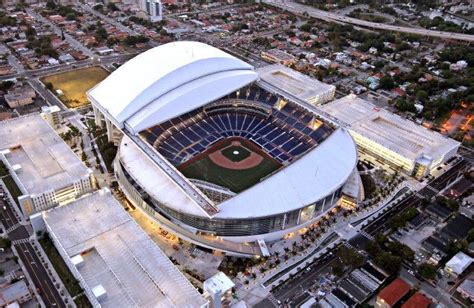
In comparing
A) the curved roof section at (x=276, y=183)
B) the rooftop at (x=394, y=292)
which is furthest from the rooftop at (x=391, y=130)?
the rooftop at (x=394, y=292)

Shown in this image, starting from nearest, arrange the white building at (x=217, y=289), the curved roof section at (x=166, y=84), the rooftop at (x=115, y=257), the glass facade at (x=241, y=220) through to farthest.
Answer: the rooftop at (x=115, y=257) < the white building at (x=217, y=289) < the glass facade at (x=241, y=220) < the curved roof section at (x=166, y=84)

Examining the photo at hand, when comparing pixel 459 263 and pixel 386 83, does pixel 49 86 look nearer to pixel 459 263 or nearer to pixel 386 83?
pixel 386 83

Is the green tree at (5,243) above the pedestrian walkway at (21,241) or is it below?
above

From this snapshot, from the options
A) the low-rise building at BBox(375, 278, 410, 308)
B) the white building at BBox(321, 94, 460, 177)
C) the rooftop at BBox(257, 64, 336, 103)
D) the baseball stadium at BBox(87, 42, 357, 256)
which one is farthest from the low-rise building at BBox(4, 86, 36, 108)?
the low-rise building at BBox(375, 278, 410, 308)

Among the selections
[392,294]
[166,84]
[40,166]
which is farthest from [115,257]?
[392,294]

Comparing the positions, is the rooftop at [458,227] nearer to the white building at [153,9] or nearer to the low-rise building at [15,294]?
the low-rise building at [15,294]

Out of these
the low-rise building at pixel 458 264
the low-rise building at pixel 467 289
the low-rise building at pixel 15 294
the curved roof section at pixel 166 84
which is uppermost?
the curved roof section at pixel 166 84

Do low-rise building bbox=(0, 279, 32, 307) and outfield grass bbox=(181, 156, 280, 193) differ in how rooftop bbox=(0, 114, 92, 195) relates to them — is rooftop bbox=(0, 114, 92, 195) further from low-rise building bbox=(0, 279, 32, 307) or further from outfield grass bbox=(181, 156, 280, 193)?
outfield grass bbox=(181, 156, 280, 193)
